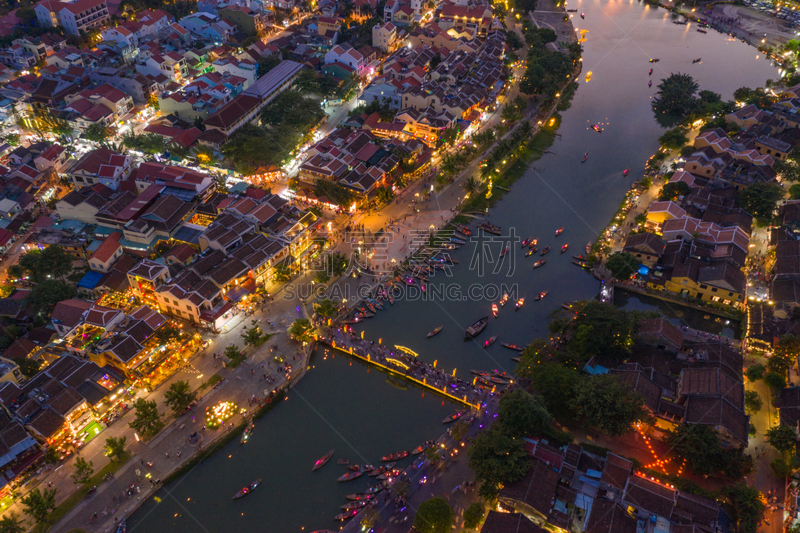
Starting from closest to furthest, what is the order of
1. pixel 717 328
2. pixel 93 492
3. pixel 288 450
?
pixel 93 492
pixel 288 450
pixel 717 328

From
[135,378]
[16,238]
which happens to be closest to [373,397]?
[135,378]

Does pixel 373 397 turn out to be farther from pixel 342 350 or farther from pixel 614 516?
pixel 614 516

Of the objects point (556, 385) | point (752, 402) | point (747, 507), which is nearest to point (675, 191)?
point (752, 402)

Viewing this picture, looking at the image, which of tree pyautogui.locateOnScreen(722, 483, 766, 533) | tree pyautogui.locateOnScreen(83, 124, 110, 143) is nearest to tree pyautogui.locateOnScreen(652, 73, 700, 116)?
tree pyautogui.locateOnScreen(722, 483, 766, 533)

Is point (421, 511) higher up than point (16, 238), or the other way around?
point (421, 511)

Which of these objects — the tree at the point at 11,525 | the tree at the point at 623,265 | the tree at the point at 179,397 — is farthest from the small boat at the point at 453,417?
the tree at the point at 11,525

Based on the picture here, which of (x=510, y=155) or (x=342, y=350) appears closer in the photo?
(x=342, y=350)

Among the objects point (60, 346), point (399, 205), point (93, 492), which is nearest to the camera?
point (93, 492)
